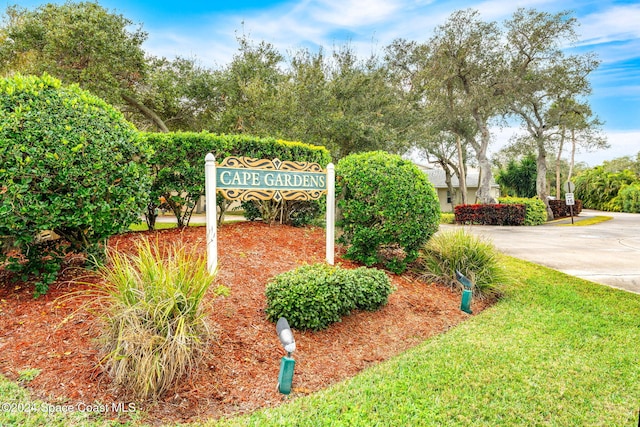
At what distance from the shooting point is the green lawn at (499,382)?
2.30 m

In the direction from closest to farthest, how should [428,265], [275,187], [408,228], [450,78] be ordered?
[275,187], [408,228], [428,265], [450,78]

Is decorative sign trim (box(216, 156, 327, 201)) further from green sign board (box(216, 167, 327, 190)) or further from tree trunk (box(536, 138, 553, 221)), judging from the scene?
tree trunk (box(536, 138, 553, 221))

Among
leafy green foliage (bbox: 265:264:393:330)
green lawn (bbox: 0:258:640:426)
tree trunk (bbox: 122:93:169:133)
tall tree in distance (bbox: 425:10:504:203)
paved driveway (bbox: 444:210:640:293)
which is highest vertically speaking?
tall tree in distance (bbox: 425:10:504:203)

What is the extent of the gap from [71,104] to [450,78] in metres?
17.7

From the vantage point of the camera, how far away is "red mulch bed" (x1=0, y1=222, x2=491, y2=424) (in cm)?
239

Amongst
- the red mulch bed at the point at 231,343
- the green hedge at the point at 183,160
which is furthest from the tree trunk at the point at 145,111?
the red mulch bed at the point at 231,343

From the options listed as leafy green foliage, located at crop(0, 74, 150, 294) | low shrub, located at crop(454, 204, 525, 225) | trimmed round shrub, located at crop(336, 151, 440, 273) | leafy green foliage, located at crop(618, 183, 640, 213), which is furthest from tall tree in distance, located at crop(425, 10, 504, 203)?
leafy green foliage, located at crop(618, 183, 640, 213)

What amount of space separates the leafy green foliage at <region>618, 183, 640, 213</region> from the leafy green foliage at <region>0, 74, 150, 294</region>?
36.2 meters

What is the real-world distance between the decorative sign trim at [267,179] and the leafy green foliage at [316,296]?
48.5 inches

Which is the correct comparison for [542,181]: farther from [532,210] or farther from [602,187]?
[602,187]

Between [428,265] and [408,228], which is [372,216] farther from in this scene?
[428,265]

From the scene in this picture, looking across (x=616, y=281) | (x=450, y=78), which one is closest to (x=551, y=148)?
(x=450, y=78)

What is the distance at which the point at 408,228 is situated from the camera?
16.6ft

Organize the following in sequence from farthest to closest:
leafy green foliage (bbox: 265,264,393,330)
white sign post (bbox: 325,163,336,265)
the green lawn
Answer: white sign post (bbox: 325,163,336,265) < leafy green foliage (bbox: 265,264,393,330) < the green lawn
